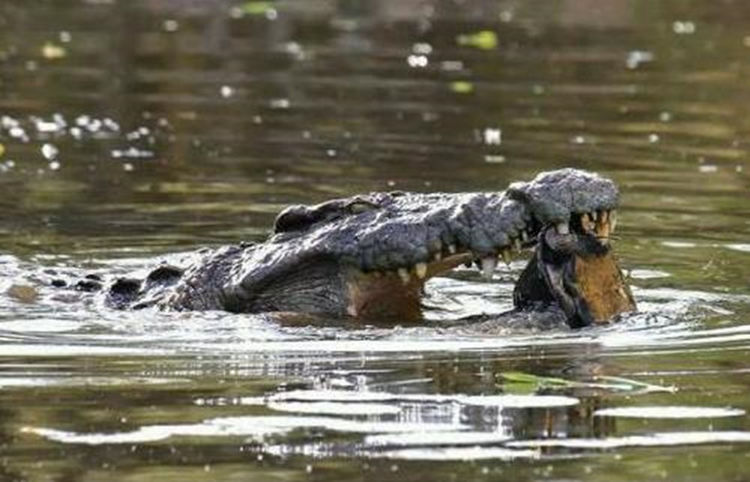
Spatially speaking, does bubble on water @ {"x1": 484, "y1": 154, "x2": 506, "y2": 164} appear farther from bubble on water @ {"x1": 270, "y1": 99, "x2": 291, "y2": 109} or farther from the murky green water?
bubble on water @ {"x1": 270, "y1": 99, "x2": 291, "y2": 109}

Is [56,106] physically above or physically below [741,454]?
above

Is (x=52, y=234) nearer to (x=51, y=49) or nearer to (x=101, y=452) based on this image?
(x=101, y=452)

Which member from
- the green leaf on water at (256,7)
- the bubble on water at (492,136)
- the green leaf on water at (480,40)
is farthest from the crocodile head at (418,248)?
the green leaf on water at (256,7)

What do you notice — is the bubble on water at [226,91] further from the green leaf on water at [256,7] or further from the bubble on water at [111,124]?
the green leaf on water at [256,7]

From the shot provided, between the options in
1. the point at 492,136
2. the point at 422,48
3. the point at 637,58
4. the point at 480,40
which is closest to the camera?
the point at 492,136

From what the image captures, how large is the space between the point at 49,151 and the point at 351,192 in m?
2.91

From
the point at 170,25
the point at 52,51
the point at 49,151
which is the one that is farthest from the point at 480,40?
the point at 49,151

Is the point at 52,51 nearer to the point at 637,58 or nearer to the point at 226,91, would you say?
the point at 226,91

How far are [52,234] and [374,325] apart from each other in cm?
373

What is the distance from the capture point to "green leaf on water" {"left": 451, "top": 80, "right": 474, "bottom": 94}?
21505 mm

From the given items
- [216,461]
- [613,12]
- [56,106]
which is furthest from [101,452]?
[613,12]

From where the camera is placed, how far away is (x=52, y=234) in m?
13.2

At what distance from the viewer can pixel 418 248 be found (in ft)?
31.6

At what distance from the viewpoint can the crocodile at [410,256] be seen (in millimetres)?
9398
